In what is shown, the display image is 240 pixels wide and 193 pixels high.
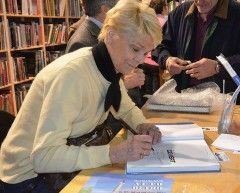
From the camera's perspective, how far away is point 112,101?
1.44m

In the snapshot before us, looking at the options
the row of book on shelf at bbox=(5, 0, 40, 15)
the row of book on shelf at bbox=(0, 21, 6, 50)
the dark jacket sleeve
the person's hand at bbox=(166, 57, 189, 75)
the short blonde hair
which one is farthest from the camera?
the row of book on shelf at bbox=(5, 0, 40, 15)

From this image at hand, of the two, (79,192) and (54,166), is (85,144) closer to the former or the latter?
(54,166)

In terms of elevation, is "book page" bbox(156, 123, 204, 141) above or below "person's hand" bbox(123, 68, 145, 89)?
below

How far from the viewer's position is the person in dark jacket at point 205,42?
223cm

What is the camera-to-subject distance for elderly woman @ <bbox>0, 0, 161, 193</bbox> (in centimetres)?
118

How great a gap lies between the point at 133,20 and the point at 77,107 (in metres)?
0.37

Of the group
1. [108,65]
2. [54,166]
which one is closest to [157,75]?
[108,65]

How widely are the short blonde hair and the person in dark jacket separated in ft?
2.84

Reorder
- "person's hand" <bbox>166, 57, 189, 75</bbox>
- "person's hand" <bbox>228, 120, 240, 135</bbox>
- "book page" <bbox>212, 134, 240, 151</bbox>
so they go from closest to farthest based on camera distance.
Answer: "book page" <bbox>212, 134, 240, 151</bbox>, "person's hand" <bbox>228, 120, 240, 135</bbox>, "person's hand" <bbox>166, 57, 189, 75</bbox>

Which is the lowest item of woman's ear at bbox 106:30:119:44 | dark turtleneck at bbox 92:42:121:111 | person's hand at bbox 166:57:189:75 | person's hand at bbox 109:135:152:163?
person's hand at bbox 109:135:152:163

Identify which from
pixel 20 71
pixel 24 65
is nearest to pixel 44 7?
pixel 24 65

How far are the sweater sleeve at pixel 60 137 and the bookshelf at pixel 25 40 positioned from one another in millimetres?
2796

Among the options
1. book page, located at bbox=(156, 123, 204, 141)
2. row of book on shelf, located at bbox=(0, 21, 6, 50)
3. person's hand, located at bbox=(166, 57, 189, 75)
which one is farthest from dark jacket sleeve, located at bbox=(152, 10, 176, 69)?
row of book on shelf, located at bbox=(0, 21, 6, 50)

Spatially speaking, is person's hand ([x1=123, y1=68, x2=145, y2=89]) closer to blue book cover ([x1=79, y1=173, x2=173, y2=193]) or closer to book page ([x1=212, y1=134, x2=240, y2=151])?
book page ([x1=212, y1=134, x2=240, y2=151])
